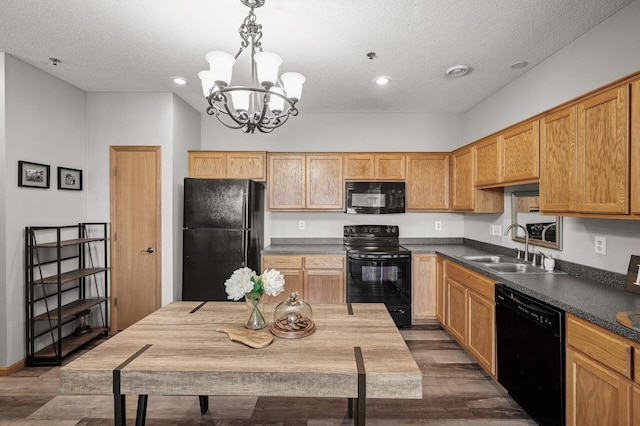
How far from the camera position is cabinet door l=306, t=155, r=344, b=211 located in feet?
12.8

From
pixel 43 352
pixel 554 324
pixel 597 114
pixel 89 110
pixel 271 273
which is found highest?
pixel 89 110

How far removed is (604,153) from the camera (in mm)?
1771

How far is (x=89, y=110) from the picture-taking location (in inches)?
136

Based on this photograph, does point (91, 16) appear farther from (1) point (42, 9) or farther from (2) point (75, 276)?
(2) point (75, 276)

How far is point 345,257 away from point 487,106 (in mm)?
2309

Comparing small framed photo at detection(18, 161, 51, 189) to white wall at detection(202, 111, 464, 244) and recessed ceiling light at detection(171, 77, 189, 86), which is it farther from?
white wall at detection(202, 111, 464, 244)

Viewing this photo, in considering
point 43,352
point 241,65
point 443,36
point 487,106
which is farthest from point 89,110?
point 487,106

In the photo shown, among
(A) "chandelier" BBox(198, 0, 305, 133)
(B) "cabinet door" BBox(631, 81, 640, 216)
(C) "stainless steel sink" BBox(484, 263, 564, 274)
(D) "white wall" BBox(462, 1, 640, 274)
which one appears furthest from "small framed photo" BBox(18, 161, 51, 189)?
(D) "white wall" BBox(462, 1, 640, 274)

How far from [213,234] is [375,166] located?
2.05 m

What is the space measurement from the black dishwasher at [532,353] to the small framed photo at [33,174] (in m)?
3.92

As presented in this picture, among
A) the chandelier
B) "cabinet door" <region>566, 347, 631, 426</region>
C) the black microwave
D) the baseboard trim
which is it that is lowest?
the baseboard trim

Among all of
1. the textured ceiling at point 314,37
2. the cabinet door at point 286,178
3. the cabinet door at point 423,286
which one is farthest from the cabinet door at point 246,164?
the cabinet door at point 423,286

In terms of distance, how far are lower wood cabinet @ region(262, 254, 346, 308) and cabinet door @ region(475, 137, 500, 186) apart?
65.2 inches

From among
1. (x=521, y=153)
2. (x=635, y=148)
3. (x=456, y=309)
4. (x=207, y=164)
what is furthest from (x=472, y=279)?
(x=207, y=164)
